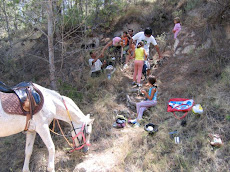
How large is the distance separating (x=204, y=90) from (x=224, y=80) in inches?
19.8

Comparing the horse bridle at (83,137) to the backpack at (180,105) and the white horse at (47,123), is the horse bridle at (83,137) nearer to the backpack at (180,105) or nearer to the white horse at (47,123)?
the white horse at (47,123)

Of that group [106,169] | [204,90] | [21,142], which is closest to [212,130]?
[204,90]

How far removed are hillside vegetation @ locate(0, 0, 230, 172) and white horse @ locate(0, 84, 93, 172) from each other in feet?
1.42

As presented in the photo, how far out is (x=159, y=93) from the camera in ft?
18.5

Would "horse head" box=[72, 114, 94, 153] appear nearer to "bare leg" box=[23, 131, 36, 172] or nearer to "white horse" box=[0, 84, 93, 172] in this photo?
"white horse" box=[0, 84, 93, 172]

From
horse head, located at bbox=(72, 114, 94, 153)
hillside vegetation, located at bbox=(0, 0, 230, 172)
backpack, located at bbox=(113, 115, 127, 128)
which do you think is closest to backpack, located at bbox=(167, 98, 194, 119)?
hillside vegetation, located at bbox=(0, 0, 230, 172)

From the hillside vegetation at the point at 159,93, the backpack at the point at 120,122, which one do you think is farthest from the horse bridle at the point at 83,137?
the backpack at the point at 120,122

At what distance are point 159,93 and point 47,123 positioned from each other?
3.21 metres

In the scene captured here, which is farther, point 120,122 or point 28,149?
point 120,122

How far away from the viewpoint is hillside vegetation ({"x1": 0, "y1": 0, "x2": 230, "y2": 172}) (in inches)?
147

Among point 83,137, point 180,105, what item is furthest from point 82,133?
point 180,105

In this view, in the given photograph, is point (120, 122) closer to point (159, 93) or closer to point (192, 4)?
point (159, 93)

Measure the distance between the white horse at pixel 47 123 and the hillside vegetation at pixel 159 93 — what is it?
0.43 m

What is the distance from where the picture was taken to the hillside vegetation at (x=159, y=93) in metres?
3.74
